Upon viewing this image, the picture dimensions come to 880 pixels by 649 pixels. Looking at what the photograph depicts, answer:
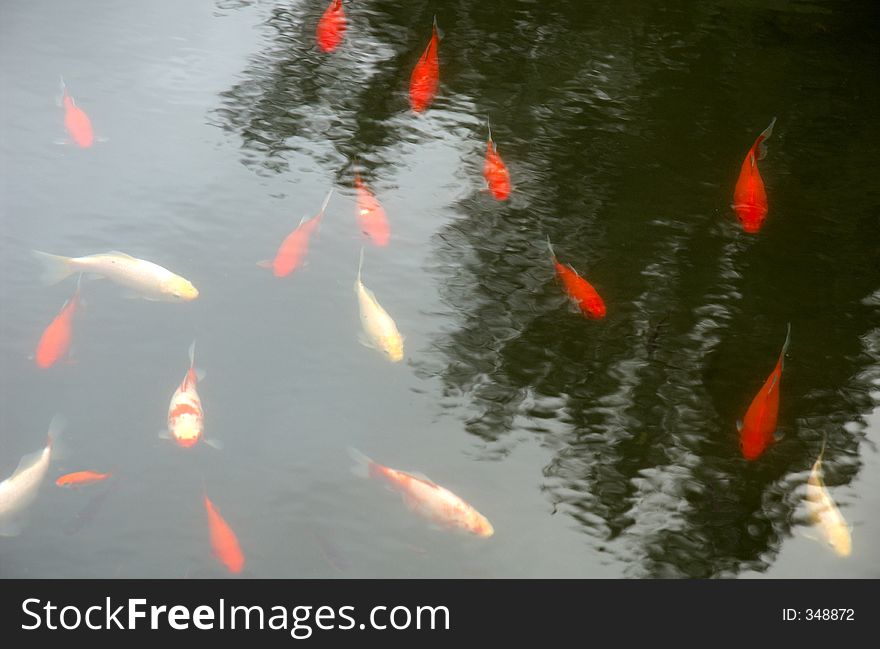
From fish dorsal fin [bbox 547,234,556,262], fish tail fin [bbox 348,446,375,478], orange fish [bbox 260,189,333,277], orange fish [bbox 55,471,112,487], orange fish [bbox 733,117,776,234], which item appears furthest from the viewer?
orange fish [bbox 733,117,776,234]

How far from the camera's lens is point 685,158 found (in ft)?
18.1

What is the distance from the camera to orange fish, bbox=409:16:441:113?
576 centimetres

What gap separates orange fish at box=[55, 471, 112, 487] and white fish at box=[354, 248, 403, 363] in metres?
1.26

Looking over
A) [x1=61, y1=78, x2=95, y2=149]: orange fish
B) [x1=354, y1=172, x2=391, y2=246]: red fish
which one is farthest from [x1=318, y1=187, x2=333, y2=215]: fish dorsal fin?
[x1=61, y1=78, x2=95, y2=149]: orange fish

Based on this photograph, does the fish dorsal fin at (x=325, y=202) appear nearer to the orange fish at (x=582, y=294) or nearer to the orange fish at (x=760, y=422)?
the orange fish at (x=582, y=294)

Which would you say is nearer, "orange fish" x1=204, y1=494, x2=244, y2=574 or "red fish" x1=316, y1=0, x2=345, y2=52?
"orange fish" x1=204, y1=494, x2=244, y2=574

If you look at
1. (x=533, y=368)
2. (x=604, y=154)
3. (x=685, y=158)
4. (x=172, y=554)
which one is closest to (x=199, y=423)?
(x=172, y=554)

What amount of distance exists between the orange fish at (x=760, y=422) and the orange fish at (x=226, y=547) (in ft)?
7.02

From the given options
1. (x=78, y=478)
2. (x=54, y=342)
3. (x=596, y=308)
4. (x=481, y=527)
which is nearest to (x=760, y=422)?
(x=596, y=308)

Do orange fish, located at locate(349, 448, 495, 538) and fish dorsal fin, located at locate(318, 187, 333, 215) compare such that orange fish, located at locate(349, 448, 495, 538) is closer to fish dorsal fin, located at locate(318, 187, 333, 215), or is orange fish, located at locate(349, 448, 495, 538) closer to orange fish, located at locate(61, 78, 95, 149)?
fish dorsal fin, located at locate(318, 187, 333, 215)

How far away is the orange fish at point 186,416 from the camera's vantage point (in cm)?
351

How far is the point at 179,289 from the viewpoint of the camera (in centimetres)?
409

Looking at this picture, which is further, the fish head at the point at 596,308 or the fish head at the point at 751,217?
the fish head at the point at 751,217

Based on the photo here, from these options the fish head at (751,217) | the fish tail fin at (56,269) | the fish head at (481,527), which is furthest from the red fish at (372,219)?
the fish head at (751,217)
